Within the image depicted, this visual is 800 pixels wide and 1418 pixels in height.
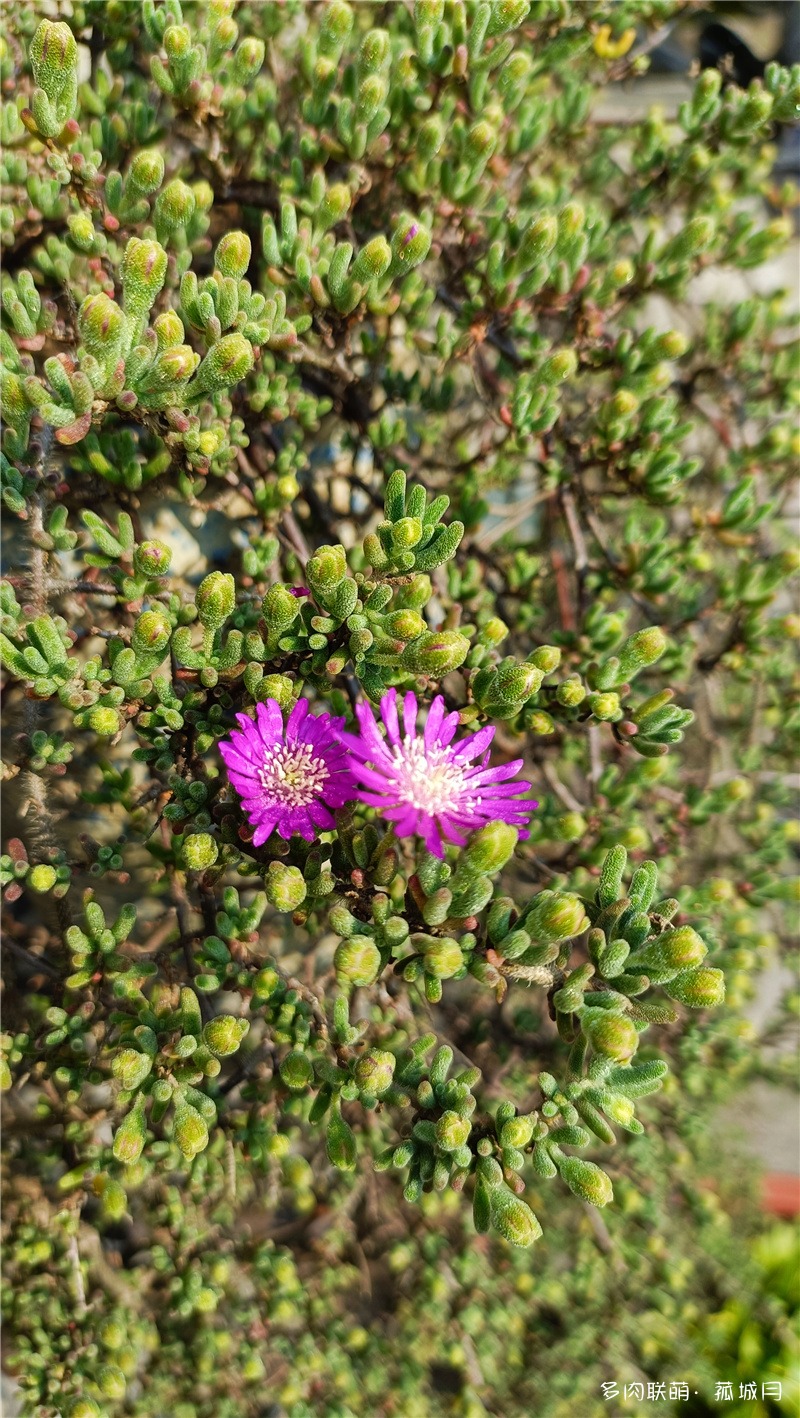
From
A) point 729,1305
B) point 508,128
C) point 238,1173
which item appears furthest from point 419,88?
point 729,1305

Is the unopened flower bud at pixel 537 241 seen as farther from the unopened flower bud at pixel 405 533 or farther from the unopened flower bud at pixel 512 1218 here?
Result: the unopened flower bud at pixel 512 1218

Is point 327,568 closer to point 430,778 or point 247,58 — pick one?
point 430,778

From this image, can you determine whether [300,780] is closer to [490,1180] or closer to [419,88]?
[490,1180]

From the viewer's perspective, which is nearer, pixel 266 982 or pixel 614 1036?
pixel 614 1036

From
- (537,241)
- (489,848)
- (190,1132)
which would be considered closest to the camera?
(489,848)

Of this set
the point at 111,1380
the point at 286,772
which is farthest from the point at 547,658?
the point at 111,1380

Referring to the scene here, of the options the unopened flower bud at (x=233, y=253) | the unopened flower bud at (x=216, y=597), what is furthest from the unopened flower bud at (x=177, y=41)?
the unopened flower bud at (x=216, y=597)

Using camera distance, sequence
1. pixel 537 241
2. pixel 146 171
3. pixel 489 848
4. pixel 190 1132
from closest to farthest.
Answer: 1. pixel 489 848
2. pixel 190 1132
3. pixel 146 171
4. pixel 537 241
